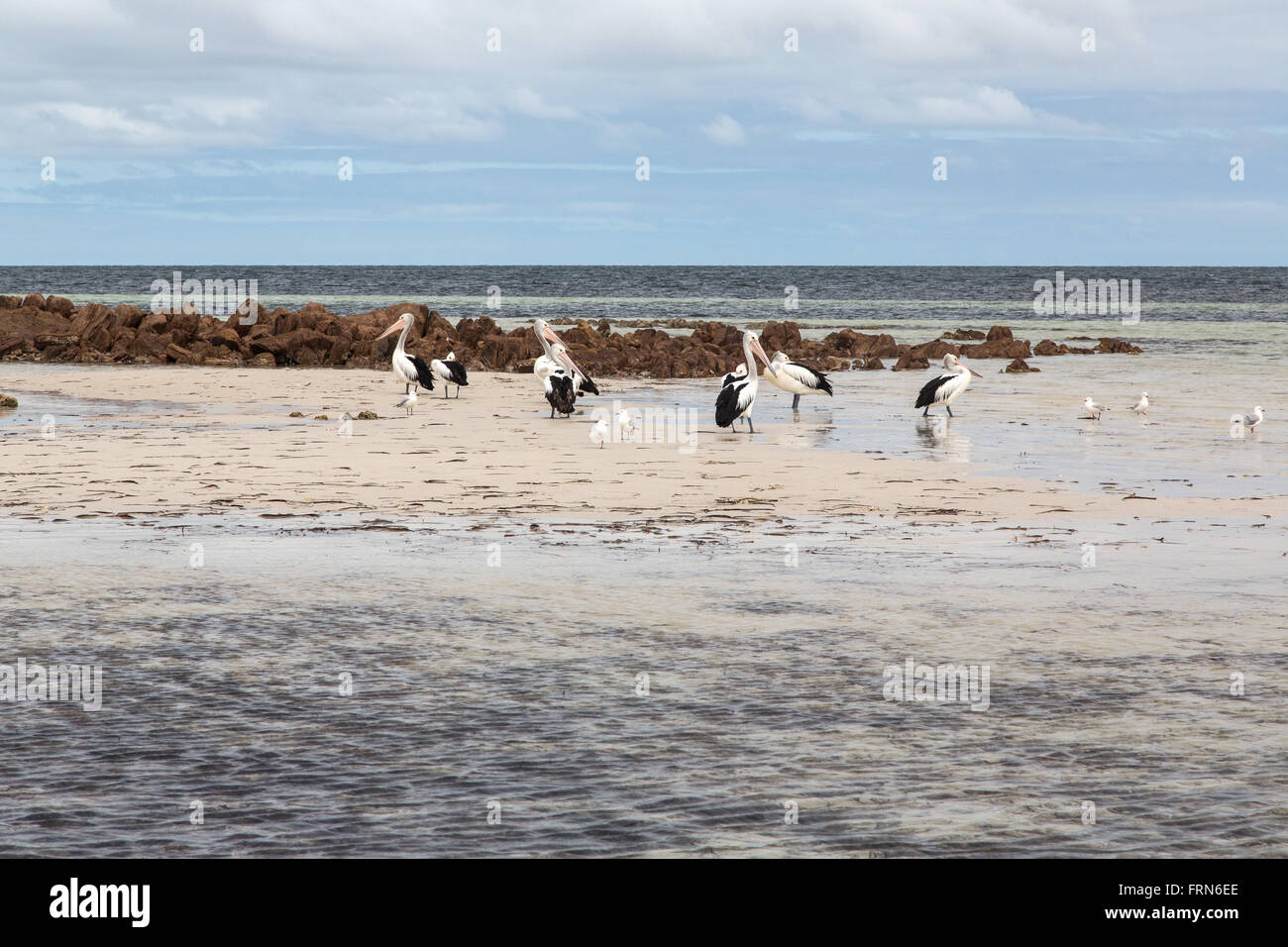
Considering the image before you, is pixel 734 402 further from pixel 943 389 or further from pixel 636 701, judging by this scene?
pixel 636 701

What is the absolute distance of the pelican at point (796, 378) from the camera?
68.8ft

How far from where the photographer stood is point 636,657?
6.62 m

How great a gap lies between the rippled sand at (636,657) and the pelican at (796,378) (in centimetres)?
749

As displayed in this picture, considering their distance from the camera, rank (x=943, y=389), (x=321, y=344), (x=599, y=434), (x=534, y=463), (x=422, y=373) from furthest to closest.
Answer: (x=321, y=344), (x=422, y=373), (x=943, y=389), (x=599, y=434), (x=534, y=463)

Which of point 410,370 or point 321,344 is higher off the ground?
point 321,344

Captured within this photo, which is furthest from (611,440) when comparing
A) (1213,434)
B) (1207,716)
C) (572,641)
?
(1207,716)

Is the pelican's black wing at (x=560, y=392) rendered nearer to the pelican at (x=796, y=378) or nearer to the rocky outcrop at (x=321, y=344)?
the pelican at (x=796, y=378)

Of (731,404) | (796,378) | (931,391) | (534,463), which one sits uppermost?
(796,378)

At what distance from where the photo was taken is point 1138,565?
8.88 metres

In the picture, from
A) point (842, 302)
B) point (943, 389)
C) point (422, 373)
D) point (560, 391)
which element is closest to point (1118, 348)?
point (943, 389)

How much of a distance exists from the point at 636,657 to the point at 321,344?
24.4 meters

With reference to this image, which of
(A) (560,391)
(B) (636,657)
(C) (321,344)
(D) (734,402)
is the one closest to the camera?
(B) (636,657)

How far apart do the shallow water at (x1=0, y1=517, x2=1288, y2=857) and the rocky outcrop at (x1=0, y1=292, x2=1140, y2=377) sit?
20546 mm

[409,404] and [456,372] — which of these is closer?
[409,404]
